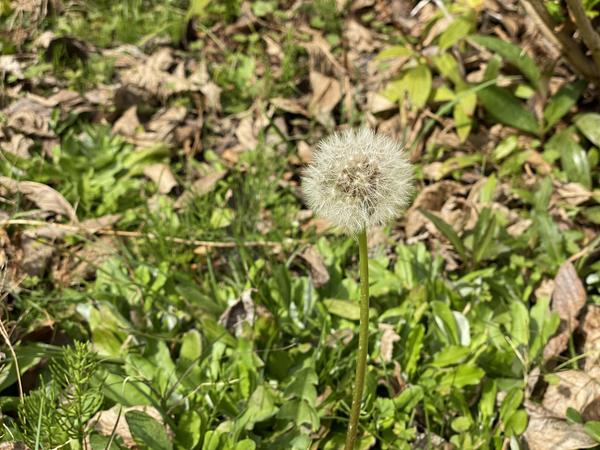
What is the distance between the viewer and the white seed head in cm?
A: 178

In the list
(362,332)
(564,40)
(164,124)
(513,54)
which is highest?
(564,40)

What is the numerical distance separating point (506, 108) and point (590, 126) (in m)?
0.47

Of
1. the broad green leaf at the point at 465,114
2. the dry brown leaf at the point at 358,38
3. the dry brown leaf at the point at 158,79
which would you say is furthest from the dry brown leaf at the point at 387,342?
the dry brown leaf at the point at 358,38

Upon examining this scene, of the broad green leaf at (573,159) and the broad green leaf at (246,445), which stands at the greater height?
the broad green leaf at (573,159)

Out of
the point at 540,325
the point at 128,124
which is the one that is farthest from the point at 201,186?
the point at 540,325

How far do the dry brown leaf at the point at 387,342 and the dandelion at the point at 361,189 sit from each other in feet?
Answer: 2.50

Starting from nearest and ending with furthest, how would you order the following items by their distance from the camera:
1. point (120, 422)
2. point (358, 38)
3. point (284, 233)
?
1. point (120, 422)
2. point (284, 233)
3. point (358, 38)

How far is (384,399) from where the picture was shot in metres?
2.51

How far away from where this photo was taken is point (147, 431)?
88.0 inches

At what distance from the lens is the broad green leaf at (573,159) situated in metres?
3.40

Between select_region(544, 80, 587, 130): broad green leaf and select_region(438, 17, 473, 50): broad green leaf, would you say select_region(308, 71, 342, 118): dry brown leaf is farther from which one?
select_region(544, 80, 587, 130): broad green leaf

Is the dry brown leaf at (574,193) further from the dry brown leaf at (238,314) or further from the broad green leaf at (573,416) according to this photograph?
the dry brown leaf at (238,314)

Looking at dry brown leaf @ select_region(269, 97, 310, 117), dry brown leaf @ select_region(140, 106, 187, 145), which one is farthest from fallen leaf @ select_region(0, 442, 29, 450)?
dry brown leaf @ select_region(269, 97, 310, 117)

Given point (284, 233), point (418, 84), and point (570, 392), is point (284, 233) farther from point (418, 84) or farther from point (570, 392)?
point (570, 392)
